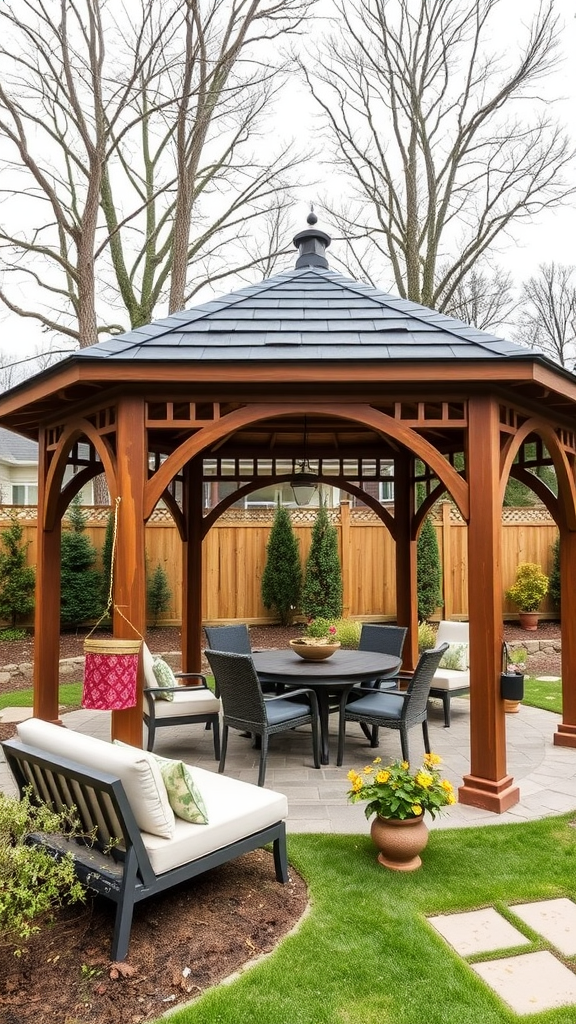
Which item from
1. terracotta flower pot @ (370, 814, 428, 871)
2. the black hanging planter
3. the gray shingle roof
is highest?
the gray shingle roof

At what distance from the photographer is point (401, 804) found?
3266 mm

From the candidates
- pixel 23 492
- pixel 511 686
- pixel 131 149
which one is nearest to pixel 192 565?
pixel 511 686

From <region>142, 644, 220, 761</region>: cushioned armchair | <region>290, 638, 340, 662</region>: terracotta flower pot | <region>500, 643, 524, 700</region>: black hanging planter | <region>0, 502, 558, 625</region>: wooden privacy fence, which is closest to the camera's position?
<region>500, 643, 524, 700</region>: black hanging planter

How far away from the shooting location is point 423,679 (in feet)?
15.5

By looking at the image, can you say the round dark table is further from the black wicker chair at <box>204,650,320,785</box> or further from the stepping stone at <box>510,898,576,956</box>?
the stepping stone at <box>510,898,576,956</box>

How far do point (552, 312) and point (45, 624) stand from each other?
21.6 metres

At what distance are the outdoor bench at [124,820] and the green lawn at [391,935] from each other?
41 centimetres

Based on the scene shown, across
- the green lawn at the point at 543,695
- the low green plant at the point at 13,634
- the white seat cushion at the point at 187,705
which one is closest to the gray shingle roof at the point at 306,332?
the white seat cushion at the point at 187,705

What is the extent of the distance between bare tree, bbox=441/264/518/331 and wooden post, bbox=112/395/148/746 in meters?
17.7

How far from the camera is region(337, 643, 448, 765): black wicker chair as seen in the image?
4.66 metres

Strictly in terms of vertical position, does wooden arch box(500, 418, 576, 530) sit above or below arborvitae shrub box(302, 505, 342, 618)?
above

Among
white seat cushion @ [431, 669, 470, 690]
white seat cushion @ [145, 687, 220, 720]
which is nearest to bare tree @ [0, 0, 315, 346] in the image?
white seat cushion @ [145, 687, 220, 720]

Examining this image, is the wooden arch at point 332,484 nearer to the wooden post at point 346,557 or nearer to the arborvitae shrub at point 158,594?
the arborvitae shrub at point 158,594

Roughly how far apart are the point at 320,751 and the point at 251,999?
9.44 feet
